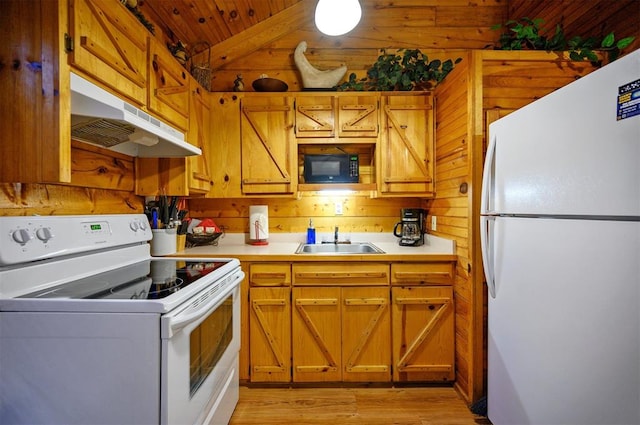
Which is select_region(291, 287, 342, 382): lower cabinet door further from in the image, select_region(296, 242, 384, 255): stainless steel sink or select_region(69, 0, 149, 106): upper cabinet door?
select_region(69, 0, 149, 106): upper cabinet door

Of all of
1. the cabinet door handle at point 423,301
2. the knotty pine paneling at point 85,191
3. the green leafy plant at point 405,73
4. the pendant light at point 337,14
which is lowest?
the cabinet door handle at point 423,301

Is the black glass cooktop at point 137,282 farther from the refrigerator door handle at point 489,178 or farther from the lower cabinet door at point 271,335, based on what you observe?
the refrigerator door handle at point 489,178

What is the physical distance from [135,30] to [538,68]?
7.28 ft

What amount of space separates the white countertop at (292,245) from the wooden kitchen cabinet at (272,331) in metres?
0.25

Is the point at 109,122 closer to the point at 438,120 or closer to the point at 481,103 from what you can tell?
the point at 481,103

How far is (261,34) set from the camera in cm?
246

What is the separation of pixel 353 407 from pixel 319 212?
1.46 meters

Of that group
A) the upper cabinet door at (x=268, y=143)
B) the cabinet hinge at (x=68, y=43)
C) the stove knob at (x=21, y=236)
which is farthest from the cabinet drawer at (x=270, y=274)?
the cabinet hinge at (x=68, y=43)

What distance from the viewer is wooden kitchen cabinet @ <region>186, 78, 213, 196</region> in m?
1.95

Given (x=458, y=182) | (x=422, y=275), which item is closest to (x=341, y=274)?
(x=422, y=275)

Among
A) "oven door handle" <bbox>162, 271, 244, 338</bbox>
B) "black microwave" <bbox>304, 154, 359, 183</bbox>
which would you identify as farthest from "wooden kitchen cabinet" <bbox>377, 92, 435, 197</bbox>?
"oven door handle" <bbox>162, 271, 244, 338</bbox>

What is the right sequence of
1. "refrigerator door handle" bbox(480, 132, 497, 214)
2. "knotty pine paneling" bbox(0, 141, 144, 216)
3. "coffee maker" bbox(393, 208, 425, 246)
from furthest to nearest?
1. "coffee maker" bbox(393, 208, 425, 246)
2. "refrigerator door handle" bbox(480, 132, 497, 214)
3. "knotty pine paneling" bbox(0, 141, 144, 216)

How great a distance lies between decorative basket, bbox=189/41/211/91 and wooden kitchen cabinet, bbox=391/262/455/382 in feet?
6.55

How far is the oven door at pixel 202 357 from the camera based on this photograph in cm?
91
